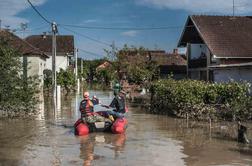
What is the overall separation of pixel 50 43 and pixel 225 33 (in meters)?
35.9

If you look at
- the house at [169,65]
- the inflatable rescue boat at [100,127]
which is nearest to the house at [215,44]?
the house at [169,65]

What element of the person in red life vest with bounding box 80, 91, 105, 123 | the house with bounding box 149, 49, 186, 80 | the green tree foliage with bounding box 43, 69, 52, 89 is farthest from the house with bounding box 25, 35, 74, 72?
the person in red life vest with bounding box 80, 91, 105, 123

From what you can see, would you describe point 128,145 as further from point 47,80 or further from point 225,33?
point 47,80

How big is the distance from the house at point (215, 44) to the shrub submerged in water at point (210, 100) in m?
8.12

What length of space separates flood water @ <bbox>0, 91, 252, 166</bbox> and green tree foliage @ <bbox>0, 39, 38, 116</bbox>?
32.1 inches

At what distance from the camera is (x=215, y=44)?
37.6m

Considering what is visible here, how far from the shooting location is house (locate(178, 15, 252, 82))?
1457 inches

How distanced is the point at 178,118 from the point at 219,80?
9.67 meters

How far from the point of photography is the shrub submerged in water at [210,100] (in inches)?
848

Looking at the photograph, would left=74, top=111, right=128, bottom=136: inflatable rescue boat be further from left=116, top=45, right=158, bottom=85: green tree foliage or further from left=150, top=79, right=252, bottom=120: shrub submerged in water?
left=116, top=45, right=158, bottom=85: green tree foliage

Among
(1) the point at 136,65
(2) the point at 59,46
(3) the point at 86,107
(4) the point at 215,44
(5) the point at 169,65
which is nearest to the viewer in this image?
(3) the point at 86,107

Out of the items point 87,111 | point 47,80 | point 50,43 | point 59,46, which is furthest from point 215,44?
point 59,46

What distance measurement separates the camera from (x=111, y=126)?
1911 cm

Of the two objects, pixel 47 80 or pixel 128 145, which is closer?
pixel 128 145
